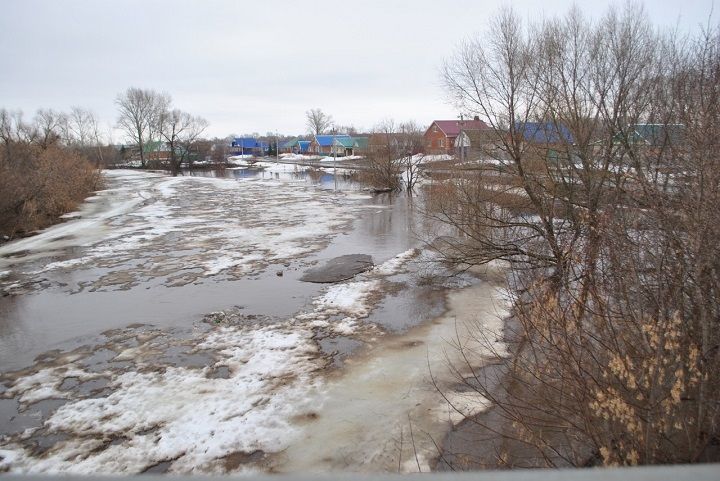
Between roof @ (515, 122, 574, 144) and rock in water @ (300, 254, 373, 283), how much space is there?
637 cm

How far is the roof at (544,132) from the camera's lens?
12.1 m

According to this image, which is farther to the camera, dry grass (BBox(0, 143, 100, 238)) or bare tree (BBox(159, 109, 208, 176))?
bare tree (BBox(159, 109, 208, 176))

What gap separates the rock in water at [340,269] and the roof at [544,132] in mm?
6367

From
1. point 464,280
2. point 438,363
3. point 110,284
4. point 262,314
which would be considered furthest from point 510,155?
point 110,284

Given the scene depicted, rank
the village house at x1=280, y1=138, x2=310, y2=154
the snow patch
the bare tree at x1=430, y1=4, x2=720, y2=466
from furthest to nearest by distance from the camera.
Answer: the village house at x1=280, y1=138, x2=310, y2=154, the snow patch, the bare tree at x1=430, y1=4, x2=720, y2=466

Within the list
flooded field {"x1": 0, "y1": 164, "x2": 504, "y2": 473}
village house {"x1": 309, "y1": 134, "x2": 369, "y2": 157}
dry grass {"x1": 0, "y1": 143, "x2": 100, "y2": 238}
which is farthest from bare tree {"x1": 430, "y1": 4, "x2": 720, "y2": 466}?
village house {"x1": 309, "y1": 134, "x2": 369, "y2": 157}

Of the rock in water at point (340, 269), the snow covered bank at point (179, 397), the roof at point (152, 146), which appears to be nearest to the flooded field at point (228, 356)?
the snow covered bank at point (179, 397)

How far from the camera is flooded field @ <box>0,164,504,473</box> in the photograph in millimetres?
6168

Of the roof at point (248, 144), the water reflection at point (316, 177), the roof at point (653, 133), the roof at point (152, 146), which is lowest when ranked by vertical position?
the water reflection at point (316, 177)

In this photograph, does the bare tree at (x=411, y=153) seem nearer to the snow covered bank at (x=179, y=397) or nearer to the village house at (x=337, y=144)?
the snow covered bank at (x=179, y=397)

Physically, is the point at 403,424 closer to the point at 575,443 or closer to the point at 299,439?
the point at 299,439

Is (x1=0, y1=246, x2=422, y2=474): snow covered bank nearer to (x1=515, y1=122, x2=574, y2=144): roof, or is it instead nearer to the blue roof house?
(x1=515, y1=122, x2=574, y2=144): roof

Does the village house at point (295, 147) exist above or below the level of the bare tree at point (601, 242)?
above

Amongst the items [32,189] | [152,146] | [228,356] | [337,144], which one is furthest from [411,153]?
[152,146]
